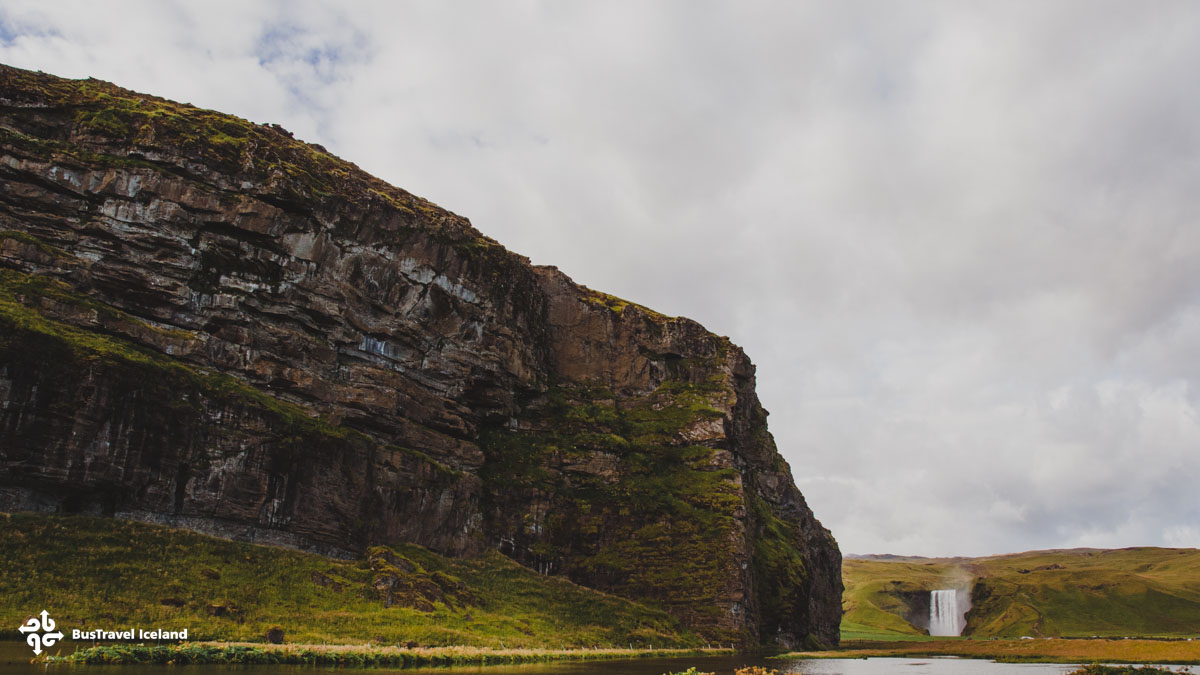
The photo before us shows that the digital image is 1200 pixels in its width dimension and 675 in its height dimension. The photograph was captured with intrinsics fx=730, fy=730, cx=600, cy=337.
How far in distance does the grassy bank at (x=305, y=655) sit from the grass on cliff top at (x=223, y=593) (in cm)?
513

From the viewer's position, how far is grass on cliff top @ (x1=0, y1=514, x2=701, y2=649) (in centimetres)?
4703

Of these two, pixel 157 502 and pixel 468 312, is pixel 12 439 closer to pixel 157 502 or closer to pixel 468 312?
pixel 157 502

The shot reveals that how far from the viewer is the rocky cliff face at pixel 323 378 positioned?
62.1 metres

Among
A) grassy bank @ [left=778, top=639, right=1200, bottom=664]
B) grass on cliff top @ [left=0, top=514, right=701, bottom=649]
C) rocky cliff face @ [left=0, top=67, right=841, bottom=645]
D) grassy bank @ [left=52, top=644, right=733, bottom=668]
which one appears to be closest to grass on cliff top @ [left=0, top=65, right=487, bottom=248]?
rocky cliff face @ [left=0, top=67, right=841, bottom=645]

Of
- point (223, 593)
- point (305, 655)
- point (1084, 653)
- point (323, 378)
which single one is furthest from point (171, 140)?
point (1084, 653)

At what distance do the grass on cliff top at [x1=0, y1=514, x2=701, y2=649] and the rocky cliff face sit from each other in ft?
12.6

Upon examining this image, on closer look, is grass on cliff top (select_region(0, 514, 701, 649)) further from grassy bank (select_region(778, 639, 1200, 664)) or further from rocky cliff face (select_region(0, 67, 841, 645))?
grassy bank (select_region(778, 639, 1200, 664))

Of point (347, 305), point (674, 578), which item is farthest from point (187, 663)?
point (674, 578)

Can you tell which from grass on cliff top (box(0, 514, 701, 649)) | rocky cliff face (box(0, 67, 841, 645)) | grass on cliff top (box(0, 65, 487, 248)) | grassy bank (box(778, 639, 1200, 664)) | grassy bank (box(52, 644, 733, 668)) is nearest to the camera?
grassy bank (box(52, 644, 733, 668))

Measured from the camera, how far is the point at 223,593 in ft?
180

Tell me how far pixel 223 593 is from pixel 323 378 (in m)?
31.5

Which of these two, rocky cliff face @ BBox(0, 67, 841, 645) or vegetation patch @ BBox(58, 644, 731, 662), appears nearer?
vegetation patch @ BBox(58, 644, 731, 662)

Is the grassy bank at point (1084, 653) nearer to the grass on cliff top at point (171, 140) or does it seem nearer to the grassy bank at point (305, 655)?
the grassy bank at point (305, 655)

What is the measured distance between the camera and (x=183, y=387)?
2586 inches
